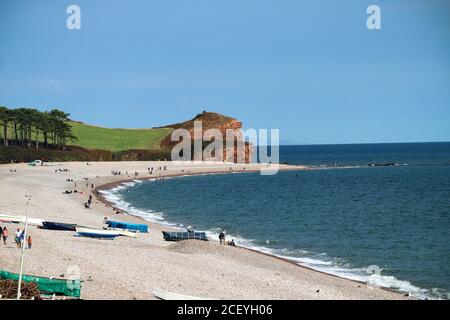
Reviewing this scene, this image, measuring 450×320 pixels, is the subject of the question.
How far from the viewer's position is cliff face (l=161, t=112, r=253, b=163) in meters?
177

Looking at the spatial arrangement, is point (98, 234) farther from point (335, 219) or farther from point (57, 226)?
point (335, 219)

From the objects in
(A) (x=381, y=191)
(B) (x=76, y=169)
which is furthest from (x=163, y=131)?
(A) (x=381, y=191)

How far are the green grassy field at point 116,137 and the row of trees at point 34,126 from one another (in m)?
10.1

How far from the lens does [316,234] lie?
47.8m

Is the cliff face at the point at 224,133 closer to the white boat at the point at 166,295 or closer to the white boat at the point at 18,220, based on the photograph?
the white boat at the point at 18,220

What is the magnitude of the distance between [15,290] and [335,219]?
1623 inches

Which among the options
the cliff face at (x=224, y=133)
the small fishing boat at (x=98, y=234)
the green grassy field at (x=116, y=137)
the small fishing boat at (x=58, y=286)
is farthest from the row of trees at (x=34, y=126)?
the small fishing boat at (x=58, y=286)

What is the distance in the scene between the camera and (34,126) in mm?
133375

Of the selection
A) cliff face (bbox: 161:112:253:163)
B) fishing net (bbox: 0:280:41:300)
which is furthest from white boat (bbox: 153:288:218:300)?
cliff face (bbox: 161:112:253:163)

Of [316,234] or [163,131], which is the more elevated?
[163,131]

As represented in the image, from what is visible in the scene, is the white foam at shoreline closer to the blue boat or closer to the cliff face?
the blue boat

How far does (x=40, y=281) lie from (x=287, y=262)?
17104 millimetres

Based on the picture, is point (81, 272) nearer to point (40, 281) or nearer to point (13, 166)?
point (40, 281)

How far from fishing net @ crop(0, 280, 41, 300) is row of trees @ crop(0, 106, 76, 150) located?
108439 mm
